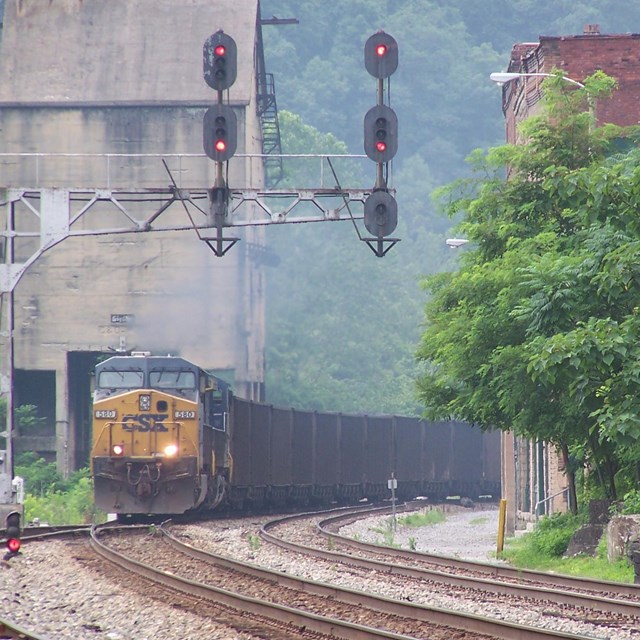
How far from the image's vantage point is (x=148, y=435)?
30.1 meters

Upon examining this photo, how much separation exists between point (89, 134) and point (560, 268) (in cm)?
3823

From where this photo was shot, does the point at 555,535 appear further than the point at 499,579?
Yes

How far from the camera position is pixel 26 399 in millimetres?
58312

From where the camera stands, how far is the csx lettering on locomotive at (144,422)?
30000 mm

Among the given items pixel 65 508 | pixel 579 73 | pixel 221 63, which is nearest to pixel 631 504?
pixel 221 63

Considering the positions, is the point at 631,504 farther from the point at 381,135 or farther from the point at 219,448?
the point at 219,448

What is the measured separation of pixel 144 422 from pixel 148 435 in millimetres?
283

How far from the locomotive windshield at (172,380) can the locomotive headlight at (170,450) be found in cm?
120

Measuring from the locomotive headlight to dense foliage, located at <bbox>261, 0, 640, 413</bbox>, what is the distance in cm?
5148

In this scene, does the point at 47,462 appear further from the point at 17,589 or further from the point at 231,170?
the point at 17,589

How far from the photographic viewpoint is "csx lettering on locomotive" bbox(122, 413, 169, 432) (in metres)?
30.0

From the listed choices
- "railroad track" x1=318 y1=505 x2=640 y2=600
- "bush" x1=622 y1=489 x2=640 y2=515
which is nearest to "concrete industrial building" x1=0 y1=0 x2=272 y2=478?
"railroad track" x1=318 y1=505 x2=640 y2=600

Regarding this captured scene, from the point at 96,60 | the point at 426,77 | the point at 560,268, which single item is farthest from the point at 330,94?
the point at 560,268

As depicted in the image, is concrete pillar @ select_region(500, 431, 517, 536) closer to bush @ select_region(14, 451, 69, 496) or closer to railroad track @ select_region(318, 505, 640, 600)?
bush @ select_region(14, 451, 69, 496)
